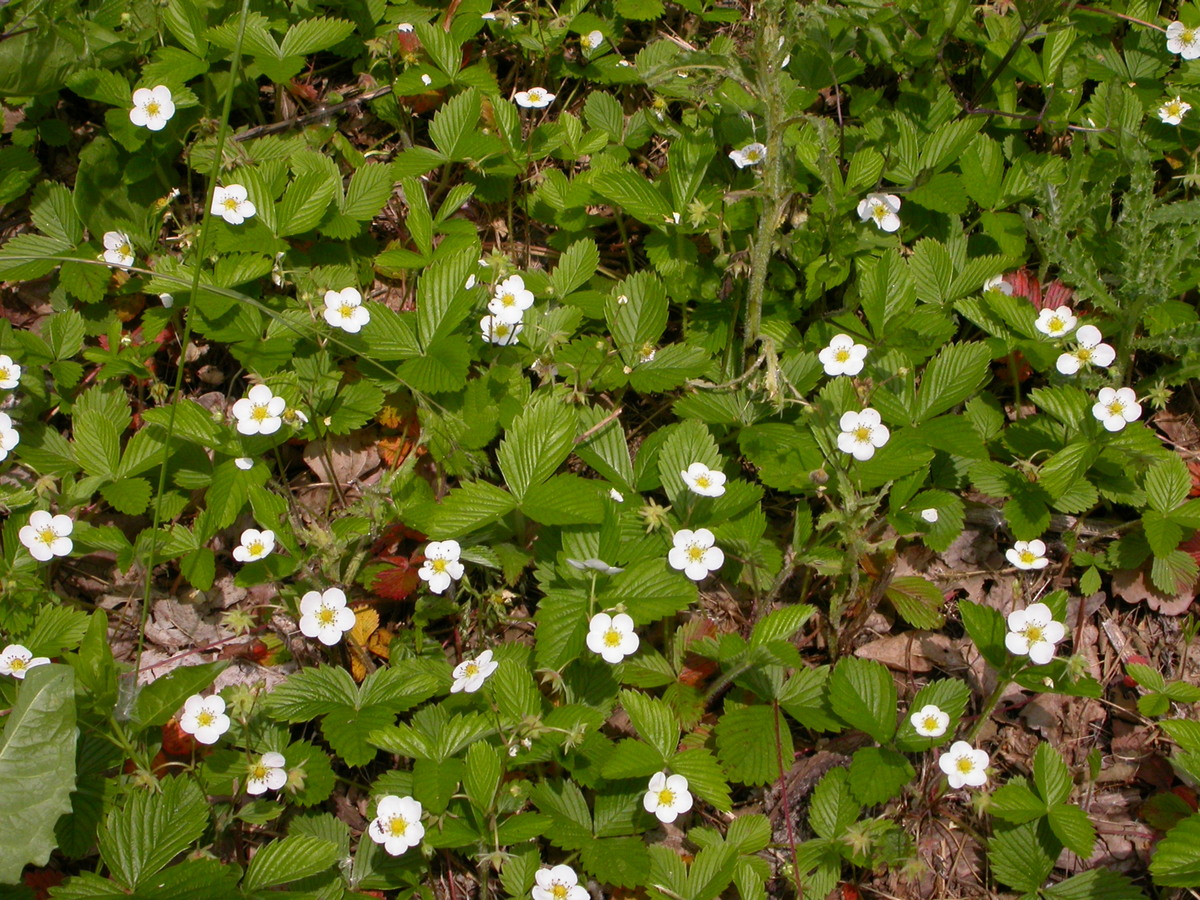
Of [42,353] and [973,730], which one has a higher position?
[42,353]

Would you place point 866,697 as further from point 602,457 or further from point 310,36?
point 310,36

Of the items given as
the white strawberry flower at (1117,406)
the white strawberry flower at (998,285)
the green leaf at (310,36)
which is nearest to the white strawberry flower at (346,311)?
the green leaf at (310,36)

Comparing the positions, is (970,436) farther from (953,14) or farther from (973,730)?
(953,14)

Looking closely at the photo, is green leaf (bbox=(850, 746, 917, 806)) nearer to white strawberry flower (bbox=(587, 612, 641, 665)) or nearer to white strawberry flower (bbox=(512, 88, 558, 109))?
white strawberry flower (bbox=(587, 612, 641, 665))

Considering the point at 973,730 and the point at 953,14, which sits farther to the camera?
the point at 953,14

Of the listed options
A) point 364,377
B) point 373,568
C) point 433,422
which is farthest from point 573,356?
point 373,568

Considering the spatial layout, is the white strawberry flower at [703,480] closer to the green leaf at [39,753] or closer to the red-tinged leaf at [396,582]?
the red-tinged leaf at [396,582]
